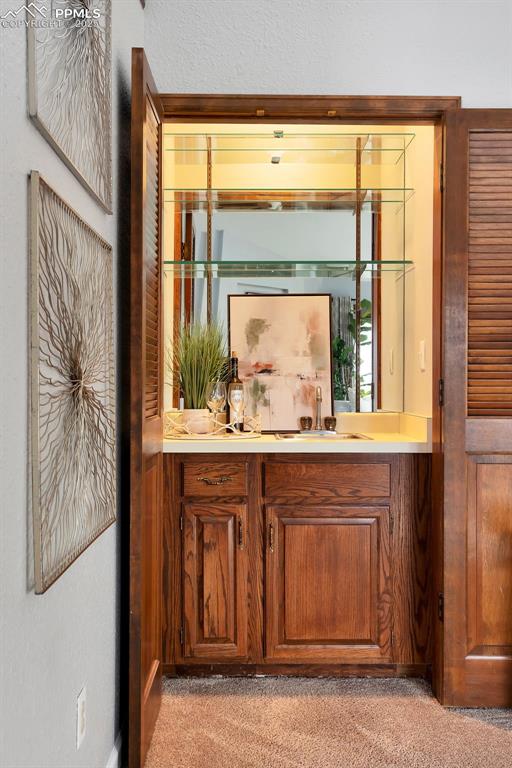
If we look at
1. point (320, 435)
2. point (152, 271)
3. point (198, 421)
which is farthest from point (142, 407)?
point (320, 435)

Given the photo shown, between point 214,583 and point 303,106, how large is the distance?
1.95 meters

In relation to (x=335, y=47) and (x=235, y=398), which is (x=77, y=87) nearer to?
(x=335, y=47)

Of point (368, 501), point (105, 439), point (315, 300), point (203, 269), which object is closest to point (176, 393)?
point (203, 269)

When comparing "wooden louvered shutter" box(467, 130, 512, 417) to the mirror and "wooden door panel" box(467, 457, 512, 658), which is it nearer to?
"wooden door panel" box(467, 457, 512, 658)

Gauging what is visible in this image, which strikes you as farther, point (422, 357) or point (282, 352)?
point (282, 352)

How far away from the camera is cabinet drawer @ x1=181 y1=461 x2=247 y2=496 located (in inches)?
108

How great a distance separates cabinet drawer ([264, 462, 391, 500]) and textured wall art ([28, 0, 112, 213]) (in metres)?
1.35

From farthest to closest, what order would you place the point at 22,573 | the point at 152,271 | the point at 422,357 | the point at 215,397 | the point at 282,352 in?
the point at 282,352, the point at 215,397, the point at 422,357, the point at 152,271, the point at 22,573

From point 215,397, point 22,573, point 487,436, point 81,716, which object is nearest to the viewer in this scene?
point 22,573

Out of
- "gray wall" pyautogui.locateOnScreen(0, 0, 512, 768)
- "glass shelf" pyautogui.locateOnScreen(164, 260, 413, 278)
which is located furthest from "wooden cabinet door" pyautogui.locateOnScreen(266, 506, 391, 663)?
"glass shelf" pyautogui.locateOnScreen(164, 260, 413, 278)

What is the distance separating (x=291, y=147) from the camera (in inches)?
129

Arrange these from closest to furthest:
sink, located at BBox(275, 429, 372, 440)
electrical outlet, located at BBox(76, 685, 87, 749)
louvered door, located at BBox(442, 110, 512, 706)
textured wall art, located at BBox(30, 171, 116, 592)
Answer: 1. textured wall art, located at BBox(30, 171, 116, 592)
2. electrical outlet, located at BBox(76, 685, 87, 749)
3. louvered door, located at BBox(442, 110, 512, 706)
4. sink, located at BBox(275, 429, 372, 440)

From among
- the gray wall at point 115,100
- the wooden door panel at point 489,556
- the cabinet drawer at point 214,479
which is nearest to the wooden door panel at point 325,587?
the cabinet drawer at point 214,479

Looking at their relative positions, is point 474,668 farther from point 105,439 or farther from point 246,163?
point 246,163
